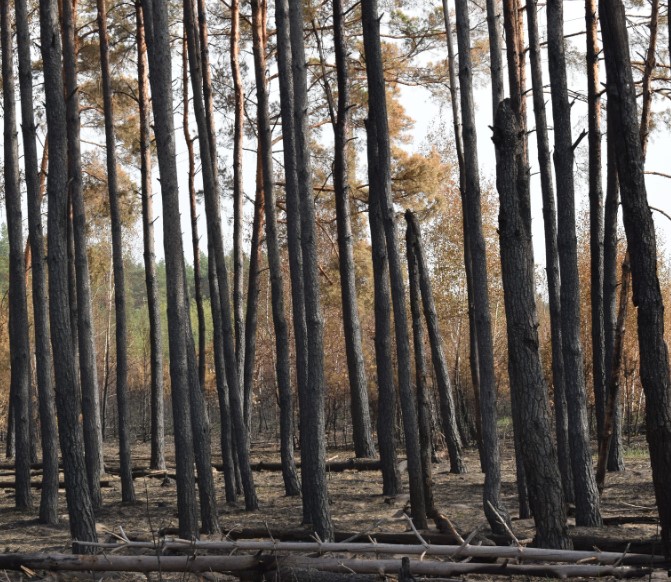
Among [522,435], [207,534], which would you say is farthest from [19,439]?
[522,435]

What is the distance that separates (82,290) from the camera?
41.7 ft

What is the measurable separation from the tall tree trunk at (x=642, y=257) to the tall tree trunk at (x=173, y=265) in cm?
426

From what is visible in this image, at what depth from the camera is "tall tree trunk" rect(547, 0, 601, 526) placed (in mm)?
8555

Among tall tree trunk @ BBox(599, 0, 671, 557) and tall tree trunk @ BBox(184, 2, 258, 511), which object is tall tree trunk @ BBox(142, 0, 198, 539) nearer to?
tall tree trunk @ BBox(184, 2, 258, 511)

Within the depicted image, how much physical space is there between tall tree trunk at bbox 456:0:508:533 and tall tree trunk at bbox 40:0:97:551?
351 cm

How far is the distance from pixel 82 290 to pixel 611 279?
296 inches

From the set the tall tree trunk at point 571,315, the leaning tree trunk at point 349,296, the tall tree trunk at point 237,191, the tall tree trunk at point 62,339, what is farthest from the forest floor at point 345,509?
the tall tree trunk at point 237,191

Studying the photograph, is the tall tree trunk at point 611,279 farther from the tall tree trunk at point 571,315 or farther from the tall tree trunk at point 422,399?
the tall tree trunk at point 422,399

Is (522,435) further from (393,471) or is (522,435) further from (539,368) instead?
(393,471)

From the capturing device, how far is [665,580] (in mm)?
5461

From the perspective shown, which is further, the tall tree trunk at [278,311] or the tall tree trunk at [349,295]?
the tall tree trunk at [349,295]

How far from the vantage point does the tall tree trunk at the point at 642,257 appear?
5.76 m

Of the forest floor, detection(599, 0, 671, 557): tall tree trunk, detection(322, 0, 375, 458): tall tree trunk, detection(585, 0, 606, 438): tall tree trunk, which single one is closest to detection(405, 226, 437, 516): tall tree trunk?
the forest floor

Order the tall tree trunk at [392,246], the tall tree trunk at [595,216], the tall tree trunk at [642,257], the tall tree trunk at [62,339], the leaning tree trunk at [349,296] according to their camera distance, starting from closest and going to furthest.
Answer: the tall tree trunk at [642,257] → the tall tree trunk at [62,339] → the tall tree trunk at [392,246] → the tall tree trunk at [595,216] → the leaning tree trunk at [349,296]
